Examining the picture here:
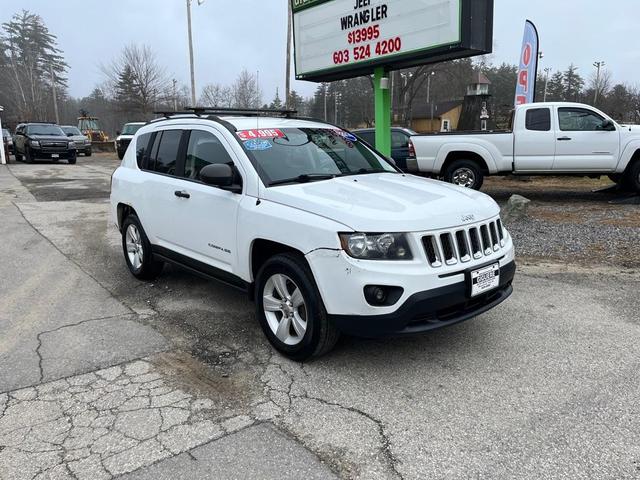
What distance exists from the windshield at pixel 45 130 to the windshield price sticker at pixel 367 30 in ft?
60.5

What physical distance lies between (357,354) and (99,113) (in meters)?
78.3

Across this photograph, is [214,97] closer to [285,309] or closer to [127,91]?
[127,91]

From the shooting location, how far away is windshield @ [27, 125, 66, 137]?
957 inches

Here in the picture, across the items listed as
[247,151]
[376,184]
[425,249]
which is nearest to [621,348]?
[425,249]

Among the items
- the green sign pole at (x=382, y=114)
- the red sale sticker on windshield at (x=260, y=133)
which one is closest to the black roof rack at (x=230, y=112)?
the red sale sticker on windshield at (x=260, y=133)

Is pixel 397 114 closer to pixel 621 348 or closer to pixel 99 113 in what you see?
pixel 99 113

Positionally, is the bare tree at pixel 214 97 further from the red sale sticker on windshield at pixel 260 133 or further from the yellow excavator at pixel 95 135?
the red sale sticker on windshield at pixel 260 133

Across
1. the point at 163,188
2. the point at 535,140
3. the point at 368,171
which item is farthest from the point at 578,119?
the point at 163,188

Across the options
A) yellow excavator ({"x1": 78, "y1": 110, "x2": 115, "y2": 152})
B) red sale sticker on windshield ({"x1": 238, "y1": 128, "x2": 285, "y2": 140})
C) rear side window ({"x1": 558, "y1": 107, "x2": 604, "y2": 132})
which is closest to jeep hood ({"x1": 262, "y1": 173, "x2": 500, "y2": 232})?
red sale sticker on windshield ({"x1": 238, "y1": 128, "x2": 285, "y2": 140})

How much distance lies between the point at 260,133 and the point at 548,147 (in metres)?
8.52

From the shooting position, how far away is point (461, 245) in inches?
143

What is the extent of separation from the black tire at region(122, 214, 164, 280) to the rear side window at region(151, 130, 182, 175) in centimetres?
75

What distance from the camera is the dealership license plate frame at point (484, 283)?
140 inches

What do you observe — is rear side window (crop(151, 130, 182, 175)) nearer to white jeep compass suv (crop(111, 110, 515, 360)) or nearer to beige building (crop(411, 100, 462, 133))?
white jeep compass suv (crop(111, 110, 515, 360))
